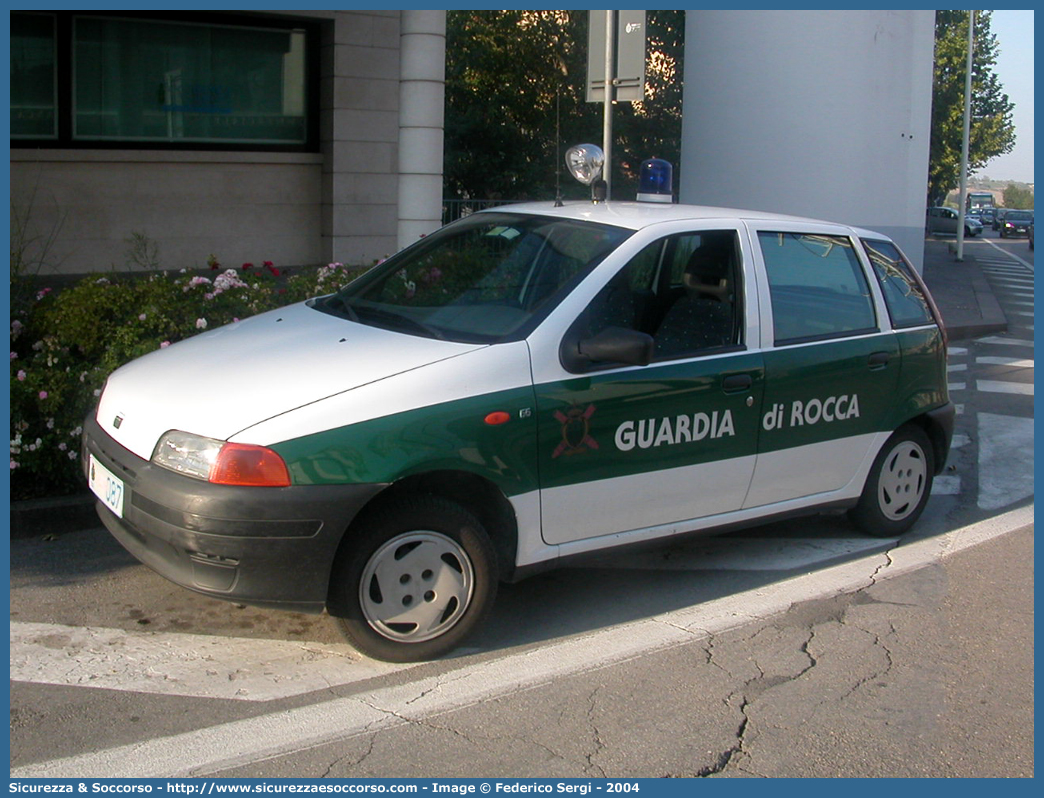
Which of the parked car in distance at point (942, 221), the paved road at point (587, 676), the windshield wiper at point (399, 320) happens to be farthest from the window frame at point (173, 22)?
the parked car in distance at point (942, 221)

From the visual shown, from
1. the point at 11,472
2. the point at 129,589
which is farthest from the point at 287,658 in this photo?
the point at 11,472

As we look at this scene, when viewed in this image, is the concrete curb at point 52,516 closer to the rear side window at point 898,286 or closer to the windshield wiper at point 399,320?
the windshield wiper at point 399,320

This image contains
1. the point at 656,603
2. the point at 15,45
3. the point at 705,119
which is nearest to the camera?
the point at 656,603

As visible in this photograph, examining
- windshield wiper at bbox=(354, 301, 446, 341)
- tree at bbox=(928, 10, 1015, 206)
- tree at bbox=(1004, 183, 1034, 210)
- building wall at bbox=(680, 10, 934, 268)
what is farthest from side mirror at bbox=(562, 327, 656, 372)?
tree at bbox=(1004, 183, 1034, 210)

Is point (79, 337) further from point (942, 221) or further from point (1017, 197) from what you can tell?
point (1017, 197)

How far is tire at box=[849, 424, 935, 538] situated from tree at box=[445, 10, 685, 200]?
520 inches

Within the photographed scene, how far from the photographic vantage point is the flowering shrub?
5.88 m

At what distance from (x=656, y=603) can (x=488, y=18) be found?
1657 cm

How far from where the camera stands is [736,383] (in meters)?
5.12

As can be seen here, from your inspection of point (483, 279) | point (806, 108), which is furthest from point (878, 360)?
point (806, 108)

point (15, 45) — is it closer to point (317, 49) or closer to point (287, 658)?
point (317, 49)

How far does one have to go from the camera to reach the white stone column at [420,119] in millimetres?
10758

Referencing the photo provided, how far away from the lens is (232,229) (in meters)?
12.3
